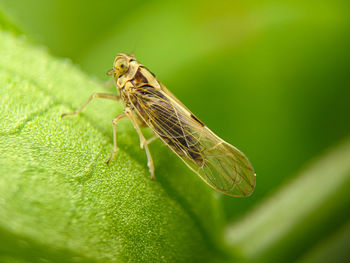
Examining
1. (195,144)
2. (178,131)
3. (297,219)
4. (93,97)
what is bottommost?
(297,219)

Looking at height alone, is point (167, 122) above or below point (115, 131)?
above

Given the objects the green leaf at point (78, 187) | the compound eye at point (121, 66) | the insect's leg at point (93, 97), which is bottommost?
the green leaf at point (78, 187)

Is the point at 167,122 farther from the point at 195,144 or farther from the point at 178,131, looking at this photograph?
the point at 195,144

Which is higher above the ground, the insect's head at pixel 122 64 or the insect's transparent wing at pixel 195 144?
the insect's head at pixel 122 64

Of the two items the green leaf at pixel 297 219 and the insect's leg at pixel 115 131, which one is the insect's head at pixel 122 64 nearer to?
the insect's leg at pixel 115 131

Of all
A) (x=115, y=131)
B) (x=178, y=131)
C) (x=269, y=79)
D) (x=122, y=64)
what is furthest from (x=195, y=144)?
(x=269, y=79)

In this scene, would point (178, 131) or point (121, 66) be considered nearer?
point (178, 131)

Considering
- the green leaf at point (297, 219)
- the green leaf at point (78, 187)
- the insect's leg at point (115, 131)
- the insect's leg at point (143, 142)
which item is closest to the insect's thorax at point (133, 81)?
the insect's leg at point (143, 142)
